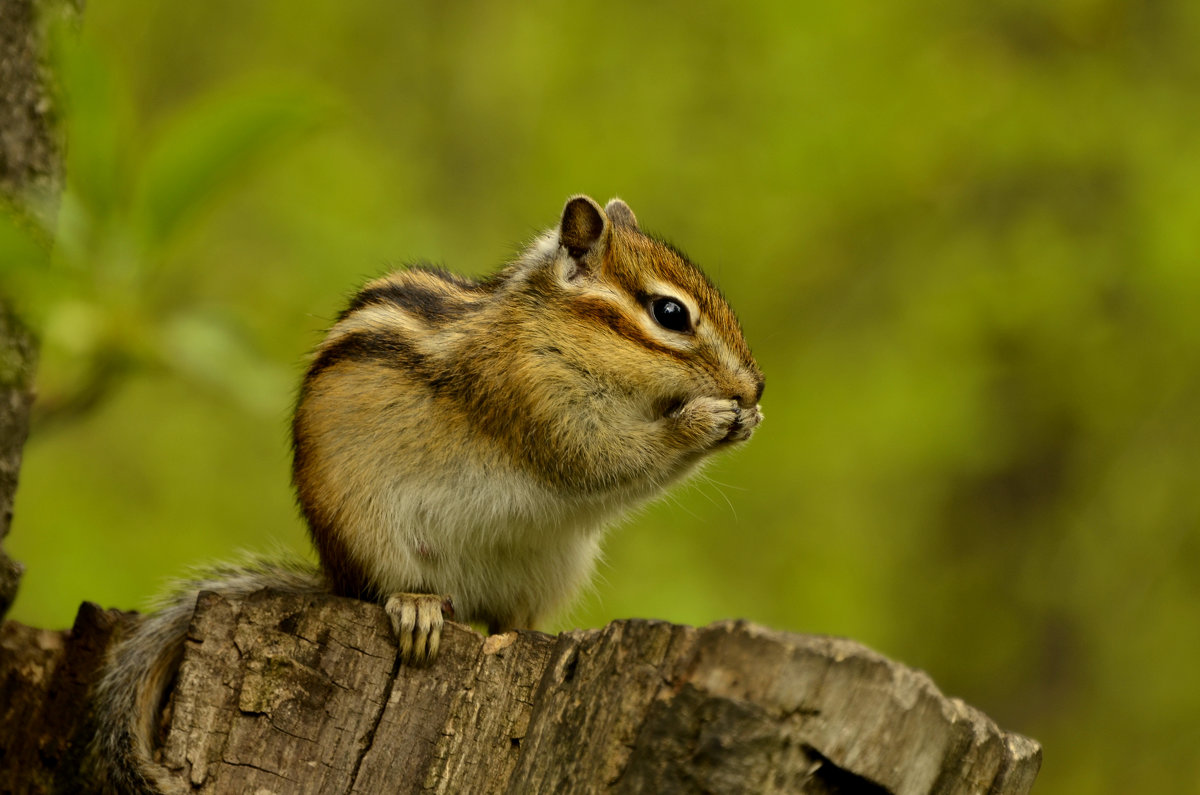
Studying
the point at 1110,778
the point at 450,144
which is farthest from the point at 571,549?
the point at 1110,778

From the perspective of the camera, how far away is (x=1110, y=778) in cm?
734

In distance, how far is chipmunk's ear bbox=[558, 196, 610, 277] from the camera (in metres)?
3.74

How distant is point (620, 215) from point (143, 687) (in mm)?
2140

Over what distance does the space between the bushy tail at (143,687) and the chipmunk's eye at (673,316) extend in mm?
1334

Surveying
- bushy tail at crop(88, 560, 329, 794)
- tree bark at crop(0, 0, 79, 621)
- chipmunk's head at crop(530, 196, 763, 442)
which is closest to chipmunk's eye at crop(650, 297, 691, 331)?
chipmunk's head at crop(530, 196, 763, 442)

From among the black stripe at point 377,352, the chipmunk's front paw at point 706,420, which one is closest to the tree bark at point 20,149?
the black stripe at point 377,352

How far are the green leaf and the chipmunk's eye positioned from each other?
1710 millimetres

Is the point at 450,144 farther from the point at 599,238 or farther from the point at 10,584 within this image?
the point at 10,584

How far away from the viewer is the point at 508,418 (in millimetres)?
3557

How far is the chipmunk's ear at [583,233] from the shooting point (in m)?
3.74

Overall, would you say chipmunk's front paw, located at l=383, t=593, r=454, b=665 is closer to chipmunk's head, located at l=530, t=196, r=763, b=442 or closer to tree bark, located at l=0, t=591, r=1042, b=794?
tree bark, located at l=0, t=591, r=1042, b=794

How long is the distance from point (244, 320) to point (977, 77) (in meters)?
5.70

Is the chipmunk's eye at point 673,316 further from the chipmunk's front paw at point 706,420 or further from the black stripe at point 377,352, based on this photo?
the black stripe at point 377,352

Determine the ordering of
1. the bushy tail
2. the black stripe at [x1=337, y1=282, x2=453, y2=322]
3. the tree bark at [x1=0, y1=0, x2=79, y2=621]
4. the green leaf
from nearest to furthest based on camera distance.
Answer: the green leaf, the bushy tail, the tree bark at [x1=0, y1=0, x2=79, y2=621], the black stripe at [x1=337, y1=282, x2=453, y2=322]
